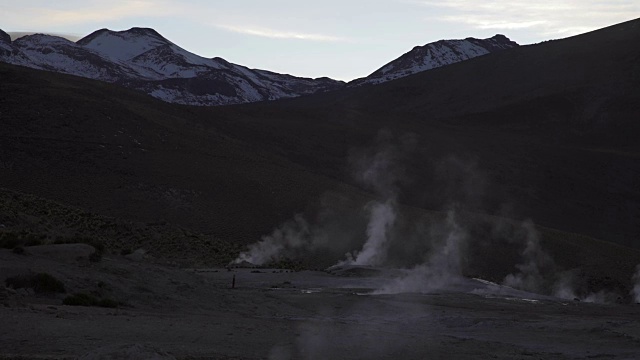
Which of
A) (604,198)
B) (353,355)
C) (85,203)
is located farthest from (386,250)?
(604,198)

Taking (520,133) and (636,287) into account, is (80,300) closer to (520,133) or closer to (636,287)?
(636,287)

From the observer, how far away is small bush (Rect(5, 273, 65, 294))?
1894cm

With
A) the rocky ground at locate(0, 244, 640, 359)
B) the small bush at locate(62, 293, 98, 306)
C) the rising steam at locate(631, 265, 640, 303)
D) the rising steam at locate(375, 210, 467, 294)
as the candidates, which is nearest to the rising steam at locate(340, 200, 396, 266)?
the rising steam at locate(375, 210, 467, 294)

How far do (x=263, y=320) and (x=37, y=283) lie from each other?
4.80 meters

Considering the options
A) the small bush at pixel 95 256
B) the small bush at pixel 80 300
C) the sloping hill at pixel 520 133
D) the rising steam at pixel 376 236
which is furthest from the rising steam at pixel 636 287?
the small bush at pixel 80 300

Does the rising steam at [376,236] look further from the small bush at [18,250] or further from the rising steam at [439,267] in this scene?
the small bush at [18,250]

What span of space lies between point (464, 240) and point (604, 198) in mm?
30197

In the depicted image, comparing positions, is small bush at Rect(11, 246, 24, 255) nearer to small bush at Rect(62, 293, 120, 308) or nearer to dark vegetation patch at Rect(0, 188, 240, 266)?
small bush at Rect(62, 293, 120, 308)

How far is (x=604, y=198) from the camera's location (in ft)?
249

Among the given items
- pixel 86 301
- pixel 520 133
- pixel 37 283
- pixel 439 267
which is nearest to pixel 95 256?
pixel 37 283

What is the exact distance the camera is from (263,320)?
64.6 ft

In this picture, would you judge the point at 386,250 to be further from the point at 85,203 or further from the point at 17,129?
the point at 17,129

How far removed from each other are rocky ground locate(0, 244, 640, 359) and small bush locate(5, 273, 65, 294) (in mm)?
40

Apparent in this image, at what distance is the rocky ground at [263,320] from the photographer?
1541 centimetres
